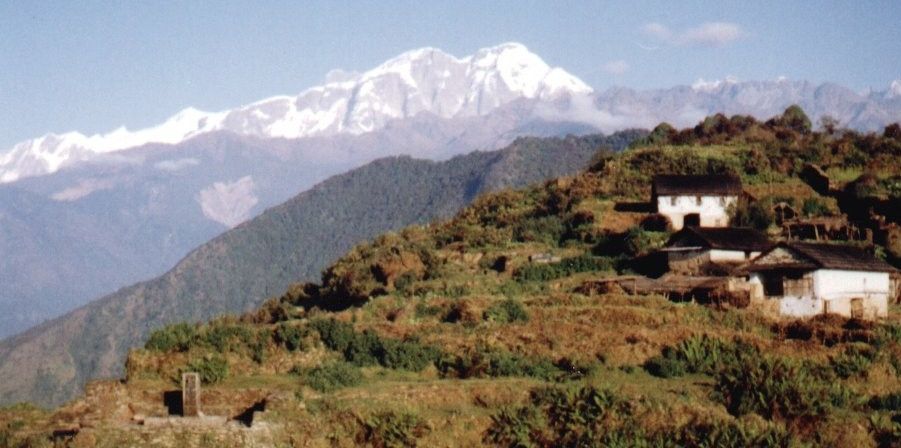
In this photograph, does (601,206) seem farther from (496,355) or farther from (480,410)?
(480,410)

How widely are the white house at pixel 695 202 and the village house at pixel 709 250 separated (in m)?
7.78

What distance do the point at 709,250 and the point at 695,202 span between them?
978 centimetres

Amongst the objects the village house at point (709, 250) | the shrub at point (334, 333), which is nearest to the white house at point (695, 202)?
the village house at point (709, 250)

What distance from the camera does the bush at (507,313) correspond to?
34781 mm

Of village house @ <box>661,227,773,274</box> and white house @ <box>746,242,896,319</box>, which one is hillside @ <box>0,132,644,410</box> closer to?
village house @ <box>661,227,773,274</box>

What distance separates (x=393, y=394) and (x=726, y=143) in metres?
48.1

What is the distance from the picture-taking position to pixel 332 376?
29.2 m

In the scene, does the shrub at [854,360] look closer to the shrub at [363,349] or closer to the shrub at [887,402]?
the shrub at [887,402]

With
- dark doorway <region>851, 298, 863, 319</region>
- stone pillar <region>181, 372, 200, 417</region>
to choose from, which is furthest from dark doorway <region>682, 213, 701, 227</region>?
stone pillar <region>181, 372, 200, 417</region>

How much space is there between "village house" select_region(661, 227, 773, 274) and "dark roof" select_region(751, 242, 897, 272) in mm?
2408

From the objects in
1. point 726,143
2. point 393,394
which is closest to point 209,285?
point 726,143

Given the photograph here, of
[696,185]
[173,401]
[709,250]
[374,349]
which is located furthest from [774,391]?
[696,185]

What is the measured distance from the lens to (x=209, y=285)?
141000 millimetres

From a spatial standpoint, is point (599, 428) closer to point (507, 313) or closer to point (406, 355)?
point (406, 355)
